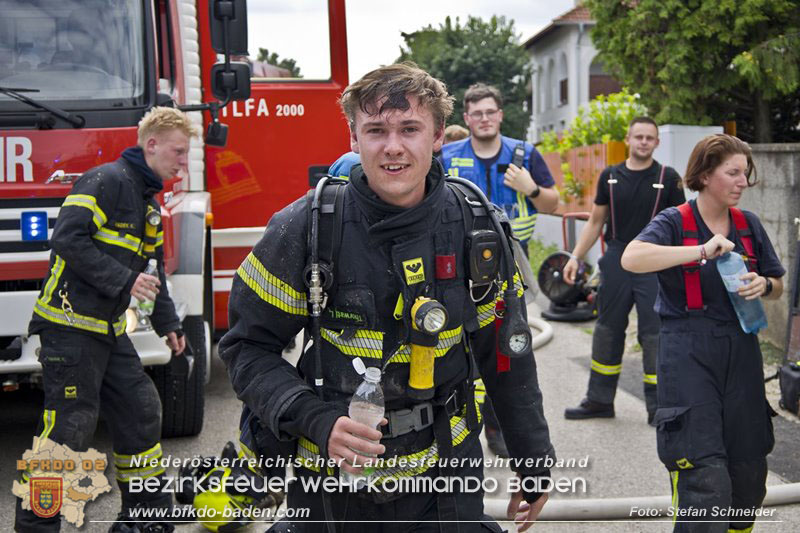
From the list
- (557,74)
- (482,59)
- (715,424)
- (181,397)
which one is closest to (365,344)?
(715,424)

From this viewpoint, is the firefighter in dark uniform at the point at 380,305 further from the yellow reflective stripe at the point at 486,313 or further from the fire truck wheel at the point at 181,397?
the fire truck wheel at the point at 181,397

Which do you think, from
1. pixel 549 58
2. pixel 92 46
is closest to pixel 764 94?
pixel 92 46

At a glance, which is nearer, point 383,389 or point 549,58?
point 383,389

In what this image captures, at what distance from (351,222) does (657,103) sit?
892cm

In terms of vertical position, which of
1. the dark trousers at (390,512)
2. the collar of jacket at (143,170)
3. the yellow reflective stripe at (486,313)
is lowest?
the dark trousers at (390,512)

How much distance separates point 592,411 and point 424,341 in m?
4.49

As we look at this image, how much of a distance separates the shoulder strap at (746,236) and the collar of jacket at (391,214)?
1991 millimetres

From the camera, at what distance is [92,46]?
5.53m

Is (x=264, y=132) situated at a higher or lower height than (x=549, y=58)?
lower

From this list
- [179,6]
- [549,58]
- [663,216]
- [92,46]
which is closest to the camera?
[663,216]

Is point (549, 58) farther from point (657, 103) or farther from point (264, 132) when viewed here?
point (264, 132)

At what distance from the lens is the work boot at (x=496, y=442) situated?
5.85m

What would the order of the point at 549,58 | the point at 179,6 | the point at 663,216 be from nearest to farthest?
the point at 663,216
the point at 179,6
the point at 549,58

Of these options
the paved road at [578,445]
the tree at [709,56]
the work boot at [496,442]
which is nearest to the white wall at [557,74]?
the tree at [709,56]
